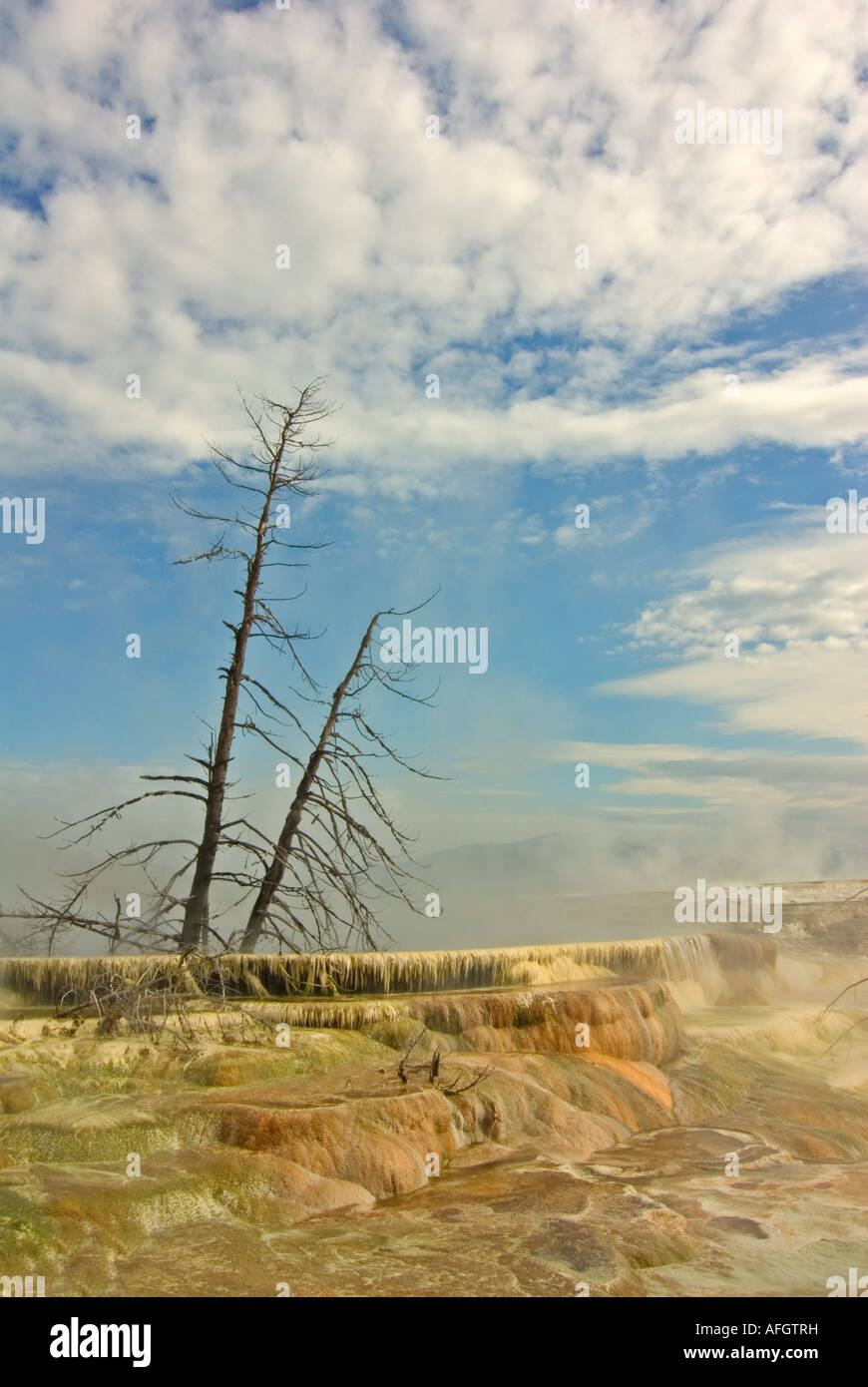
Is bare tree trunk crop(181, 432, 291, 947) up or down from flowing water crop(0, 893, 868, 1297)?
up

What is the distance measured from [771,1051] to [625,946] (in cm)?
214

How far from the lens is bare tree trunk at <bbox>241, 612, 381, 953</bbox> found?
11.3 m

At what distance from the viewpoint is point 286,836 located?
11664 millimetres

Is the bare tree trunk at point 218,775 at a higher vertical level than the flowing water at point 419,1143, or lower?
higher

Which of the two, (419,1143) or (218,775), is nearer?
(419,1143)

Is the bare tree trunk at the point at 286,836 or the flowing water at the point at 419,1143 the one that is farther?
the bare tree trunk at the point at 286,836

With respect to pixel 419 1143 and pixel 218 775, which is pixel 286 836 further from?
pixel 419 1143

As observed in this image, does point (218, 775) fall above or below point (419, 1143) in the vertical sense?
above

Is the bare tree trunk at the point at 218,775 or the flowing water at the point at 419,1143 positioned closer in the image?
the flowing water at the point at 419,1143

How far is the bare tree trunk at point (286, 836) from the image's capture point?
11.3m

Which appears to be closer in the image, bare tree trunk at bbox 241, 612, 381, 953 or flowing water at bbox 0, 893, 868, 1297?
flowing water at bbox 0, 893, 868, 1297

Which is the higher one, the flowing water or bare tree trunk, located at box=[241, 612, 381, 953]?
bare tree trunk, located at box=[241, 612, 381, 953]

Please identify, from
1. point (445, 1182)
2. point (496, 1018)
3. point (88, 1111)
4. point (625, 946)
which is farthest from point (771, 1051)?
point (88, 1111)

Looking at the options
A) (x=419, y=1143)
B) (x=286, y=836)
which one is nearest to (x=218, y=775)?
(x=286, y=836)
